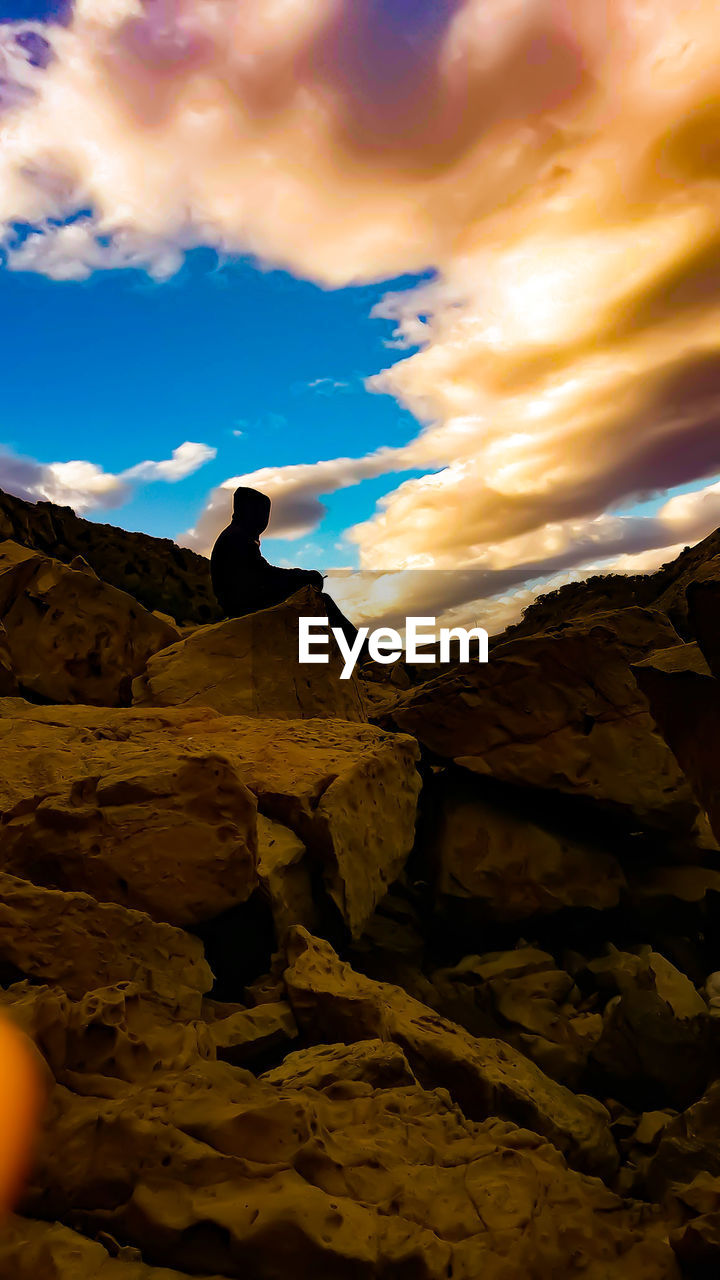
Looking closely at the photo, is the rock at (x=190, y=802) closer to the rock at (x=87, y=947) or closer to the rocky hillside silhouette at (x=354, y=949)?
the rocky hillside silhouette at (x=354, y=949)

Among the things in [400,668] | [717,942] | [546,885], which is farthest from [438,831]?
[400,668]

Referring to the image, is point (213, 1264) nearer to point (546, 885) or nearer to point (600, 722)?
point (546, 885)

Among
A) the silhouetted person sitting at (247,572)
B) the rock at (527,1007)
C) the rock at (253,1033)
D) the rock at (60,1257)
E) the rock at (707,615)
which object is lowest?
the rock at (527,1007)

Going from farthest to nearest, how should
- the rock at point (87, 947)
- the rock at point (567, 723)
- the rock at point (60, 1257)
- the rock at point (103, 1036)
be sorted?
the rock at point (567, 723)
the rock at point (87, 947)
the rock at point (103, 1036)
the rock at point (60, 1257)

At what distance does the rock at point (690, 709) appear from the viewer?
3.32m

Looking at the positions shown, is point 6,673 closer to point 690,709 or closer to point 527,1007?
point 527,1007

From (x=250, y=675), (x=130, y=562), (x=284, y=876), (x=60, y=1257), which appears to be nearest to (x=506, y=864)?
(x=284, y=876)

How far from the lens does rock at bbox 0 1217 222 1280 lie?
1.46 meters

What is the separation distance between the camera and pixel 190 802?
361 centimetres

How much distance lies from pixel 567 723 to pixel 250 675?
3094mm

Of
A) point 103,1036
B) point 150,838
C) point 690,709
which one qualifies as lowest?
point 103,1036

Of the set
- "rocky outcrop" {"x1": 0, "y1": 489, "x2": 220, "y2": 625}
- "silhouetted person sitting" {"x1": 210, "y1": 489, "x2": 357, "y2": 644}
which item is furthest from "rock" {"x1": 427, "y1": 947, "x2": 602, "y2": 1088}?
A: "rocky outcrop" {"x1": 0, "y1": 489, "x2": 220, "y2": 625}

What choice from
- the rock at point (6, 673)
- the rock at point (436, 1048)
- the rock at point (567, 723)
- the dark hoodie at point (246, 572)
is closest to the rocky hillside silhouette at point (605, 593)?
the dark hoodie at point (246, 572)

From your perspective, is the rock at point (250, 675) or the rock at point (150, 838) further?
the rock at point (250, 675)
